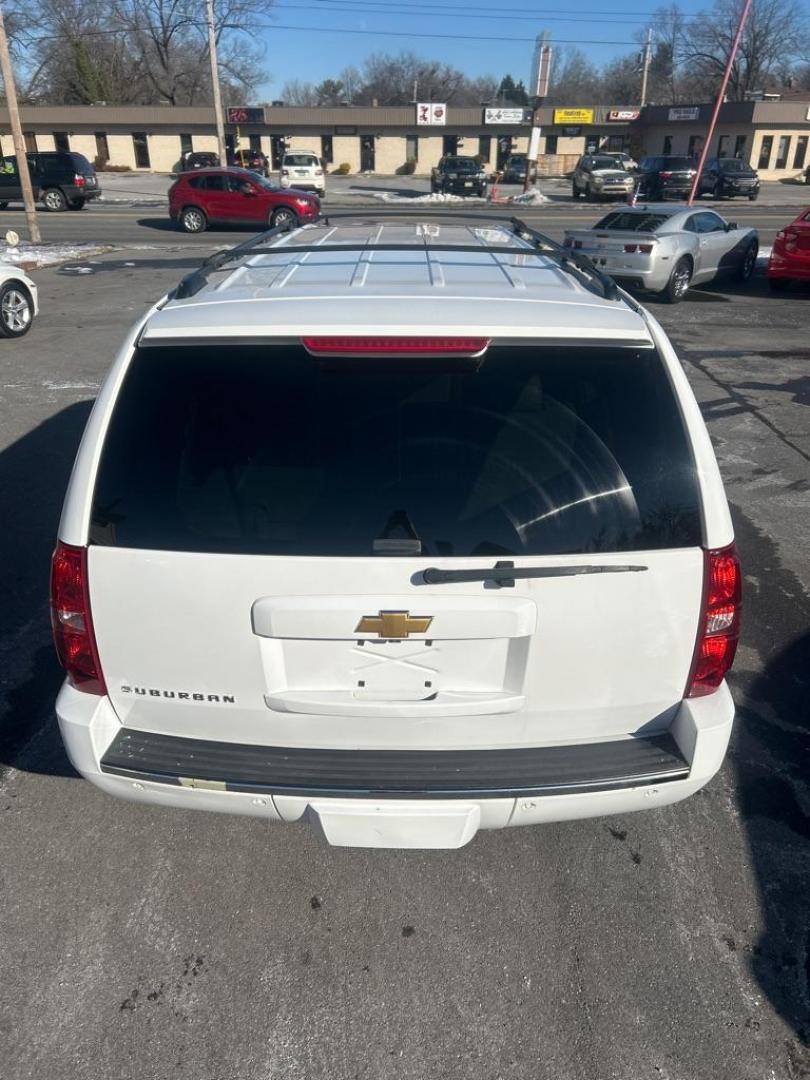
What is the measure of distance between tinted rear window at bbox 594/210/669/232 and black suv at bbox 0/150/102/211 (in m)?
24.2

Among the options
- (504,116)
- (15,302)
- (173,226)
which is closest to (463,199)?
(173,226)

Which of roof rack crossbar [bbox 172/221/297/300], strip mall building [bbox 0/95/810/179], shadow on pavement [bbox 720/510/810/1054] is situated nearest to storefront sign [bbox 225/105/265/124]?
strip mall building [bbox 0/95/810/179]

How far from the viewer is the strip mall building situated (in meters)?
55.7

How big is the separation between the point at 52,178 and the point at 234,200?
11.7 meters

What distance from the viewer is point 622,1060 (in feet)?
7.43

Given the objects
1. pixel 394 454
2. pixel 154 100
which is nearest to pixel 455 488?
pixel 394 454

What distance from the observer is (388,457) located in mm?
2232

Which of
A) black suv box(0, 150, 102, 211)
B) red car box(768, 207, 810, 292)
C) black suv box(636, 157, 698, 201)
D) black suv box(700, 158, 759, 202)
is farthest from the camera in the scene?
black suv box(700, 158, 759, 202)

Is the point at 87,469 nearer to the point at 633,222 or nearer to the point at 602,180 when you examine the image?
the point at 633,222

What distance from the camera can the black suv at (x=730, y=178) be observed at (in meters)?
37.9

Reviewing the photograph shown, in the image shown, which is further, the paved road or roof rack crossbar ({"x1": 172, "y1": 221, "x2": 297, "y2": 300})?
the paved road

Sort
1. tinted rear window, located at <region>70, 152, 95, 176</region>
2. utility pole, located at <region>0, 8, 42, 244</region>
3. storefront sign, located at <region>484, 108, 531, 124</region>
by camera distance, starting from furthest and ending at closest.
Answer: storefront sign, located at <region>484, 108, 531, 124</region> < tinted rear window, located at <region>70, 152, 95, 176</region> < utility pole, located at <region>0, 8, 42, 244</region>

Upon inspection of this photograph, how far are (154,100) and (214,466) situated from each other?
93.6 metres

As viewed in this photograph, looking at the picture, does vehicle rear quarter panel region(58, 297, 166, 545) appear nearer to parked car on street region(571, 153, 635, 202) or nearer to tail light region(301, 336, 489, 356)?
tail light region(301, 336, 489, 356)
